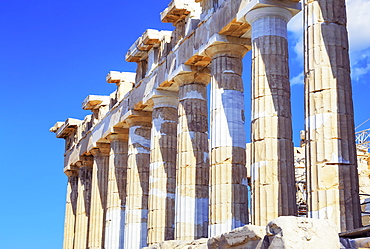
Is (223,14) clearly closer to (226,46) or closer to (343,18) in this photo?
(226,46)

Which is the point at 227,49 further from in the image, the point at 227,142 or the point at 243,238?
the point at 243,238

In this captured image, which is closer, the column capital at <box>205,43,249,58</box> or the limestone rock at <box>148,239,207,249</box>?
the limestone rock at <box>148,239,207,249</box>

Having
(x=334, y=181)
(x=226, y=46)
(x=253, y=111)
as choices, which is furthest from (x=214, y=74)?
(x=334, y=181)

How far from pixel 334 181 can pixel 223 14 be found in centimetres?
855

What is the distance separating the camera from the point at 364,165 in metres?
37.2

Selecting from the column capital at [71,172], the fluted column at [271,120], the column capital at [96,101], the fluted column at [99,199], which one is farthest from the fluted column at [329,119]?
the column capital at [71,172]

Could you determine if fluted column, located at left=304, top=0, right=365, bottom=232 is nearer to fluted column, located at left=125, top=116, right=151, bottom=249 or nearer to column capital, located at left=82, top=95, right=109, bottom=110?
fluted column, located at left=125, top=116, right=151, bottom=249

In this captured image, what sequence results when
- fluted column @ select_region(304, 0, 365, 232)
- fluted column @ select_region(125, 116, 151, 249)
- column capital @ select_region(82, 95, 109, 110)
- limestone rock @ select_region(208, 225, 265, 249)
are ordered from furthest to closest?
column capital @ select_region(82, 95, 109, 110) < fluted column @ select_region(125, 116, 151, 249) < fluted column @ select_region(304, 0, 365, 232) < limestone rock @ select_region(208, 225, 265, 249)

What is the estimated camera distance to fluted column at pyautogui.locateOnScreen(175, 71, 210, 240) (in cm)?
2477

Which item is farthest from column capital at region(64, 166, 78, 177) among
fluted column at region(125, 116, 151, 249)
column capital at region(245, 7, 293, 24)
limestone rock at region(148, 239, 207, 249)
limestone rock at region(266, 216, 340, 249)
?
limestone rock at region(266, 216, 340, 249)

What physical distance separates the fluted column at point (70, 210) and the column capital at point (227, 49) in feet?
66.6

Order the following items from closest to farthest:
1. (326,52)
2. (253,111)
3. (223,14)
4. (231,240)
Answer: (231,240) → (326,52) → (253,111) → (223,14)

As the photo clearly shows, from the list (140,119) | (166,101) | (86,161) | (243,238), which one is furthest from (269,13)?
(86,161)

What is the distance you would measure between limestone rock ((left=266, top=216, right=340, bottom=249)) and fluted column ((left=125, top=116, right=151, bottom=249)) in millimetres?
17043
